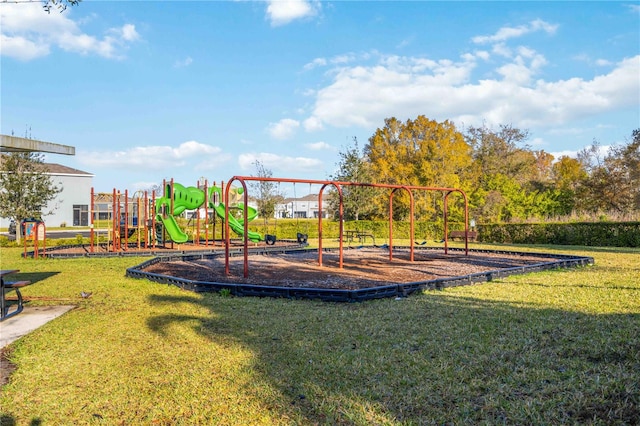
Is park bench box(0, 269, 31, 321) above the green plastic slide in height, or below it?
below

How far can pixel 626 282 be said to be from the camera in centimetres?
915

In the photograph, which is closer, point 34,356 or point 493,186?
point 34,356

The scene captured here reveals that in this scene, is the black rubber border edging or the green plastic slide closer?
the black rubber border edging

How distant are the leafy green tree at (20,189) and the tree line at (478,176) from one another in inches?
741

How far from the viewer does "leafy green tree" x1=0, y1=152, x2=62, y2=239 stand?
77.9ft

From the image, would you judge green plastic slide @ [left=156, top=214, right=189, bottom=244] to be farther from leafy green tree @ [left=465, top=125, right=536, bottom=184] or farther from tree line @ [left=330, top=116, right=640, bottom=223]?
leafy green tree @ [left=465, top=125, right=536, bottom=184]

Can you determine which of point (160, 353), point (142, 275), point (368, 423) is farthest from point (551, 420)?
point (142, 275)

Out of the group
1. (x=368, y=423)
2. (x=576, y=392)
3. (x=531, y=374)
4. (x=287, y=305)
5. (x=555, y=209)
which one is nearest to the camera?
(x=368, y=423)

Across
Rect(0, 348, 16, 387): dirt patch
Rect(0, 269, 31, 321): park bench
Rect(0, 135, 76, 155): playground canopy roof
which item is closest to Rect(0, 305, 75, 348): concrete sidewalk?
Rect(0, 269, 31, 321): park bench

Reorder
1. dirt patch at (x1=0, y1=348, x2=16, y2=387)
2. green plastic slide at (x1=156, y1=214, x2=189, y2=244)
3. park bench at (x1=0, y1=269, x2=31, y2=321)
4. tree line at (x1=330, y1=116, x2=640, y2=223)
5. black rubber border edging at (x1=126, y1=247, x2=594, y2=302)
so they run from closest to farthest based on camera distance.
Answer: dirt patch at (x1=0, y1=348, x2=16, y2=387)
park bench at (x1=0, y1=269, x2=31, y2=321)
black rubber border edging at (x1=126, y1=247, x2=594, y2=302)
green plastic slide at (x1=156, y1=214, x2=189, y2=244)
tree line at (x1=330, y1=116, x2=640, y2=223)

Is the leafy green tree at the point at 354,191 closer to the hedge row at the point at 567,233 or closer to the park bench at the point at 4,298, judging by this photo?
the hedge row at the point at 567,233

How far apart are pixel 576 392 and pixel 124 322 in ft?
17.3

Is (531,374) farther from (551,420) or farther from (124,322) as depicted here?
(124,322)

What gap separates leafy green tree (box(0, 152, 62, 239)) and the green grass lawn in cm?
2012
